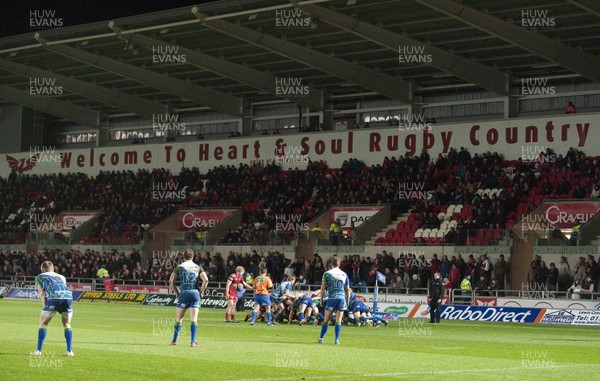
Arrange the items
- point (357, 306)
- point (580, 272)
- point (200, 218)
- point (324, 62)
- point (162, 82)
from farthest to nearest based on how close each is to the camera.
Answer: point (162, 82)
point (200, 218)
point (324, 62)
point (580, 272)
point (357, 306)

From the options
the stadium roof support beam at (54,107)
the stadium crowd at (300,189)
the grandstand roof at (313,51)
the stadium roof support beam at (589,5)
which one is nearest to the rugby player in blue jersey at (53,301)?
the stadium roof support beam at (589,5)

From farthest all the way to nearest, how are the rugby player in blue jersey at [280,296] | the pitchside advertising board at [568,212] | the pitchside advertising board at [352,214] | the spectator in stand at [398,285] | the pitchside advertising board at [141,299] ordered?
the pitchside advertising board at [352,214], the pitchside advertising board at [141,299], the pitchside advertising board at [568,212], the spectator in stand at [398,285], the rugby player in blue jersey at [280,296]

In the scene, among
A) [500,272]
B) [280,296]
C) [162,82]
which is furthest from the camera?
[162,82]

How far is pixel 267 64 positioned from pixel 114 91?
1358 cm

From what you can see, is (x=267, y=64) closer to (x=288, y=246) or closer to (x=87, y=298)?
(x=288, y=246)

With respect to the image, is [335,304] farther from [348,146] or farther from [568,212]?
[348,146]

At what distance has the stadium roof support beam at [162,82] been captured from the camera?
2186 inches

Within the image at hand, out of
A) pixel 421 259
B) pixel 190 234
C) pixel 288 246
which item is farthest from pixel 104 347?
pixel 190 234

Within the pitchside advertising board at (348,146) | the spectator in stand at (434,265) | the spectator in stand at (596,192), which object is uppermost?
the pitchside advertising board at (348,146)

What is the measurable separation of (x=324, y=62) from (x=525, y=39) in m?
11.4

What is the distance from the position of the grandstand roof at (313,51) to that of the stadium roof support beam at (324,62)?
6cm

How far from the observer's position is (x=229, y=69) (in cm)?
5491

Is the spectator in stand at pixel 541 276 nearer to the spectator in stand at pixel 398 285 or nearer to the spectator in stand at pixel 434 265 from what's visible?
the spectator in stand at pixel 434 265

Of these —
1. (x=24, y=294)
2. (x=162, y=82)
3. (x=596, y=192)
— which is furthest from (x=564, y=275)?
(x=162, y=82)
